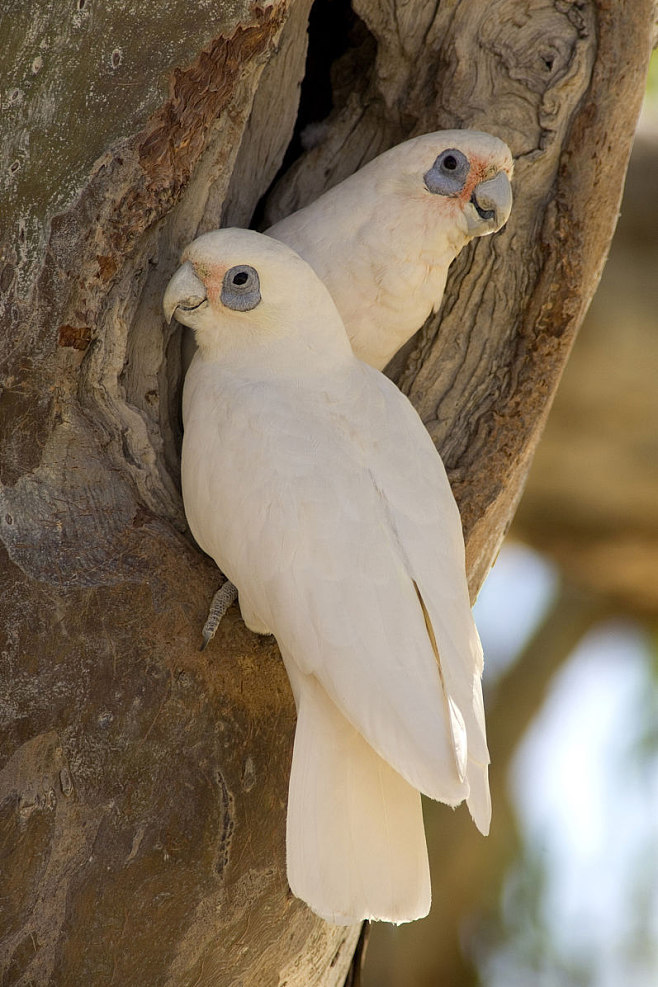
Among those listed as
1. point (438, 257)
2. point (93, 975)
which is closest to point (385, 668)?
point (93, 975)

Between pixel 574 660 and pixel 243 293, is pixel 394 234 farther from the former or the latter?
pixel 574 660

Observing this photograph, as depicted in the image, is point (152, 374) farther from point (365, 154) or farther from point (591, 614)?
point (591, 614)

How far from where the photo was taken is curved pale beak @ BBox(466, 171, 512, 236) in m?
2.30

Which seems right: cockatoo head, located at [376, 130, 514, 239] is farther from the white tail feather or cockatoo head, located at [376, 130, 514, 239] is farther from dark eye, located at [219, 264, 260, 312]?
the white tail feather

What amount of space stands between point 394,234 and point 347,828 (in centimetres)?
138

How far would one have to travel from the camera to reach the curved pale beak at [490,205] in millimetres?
2299

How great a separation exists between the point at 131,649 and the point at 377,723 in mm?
507

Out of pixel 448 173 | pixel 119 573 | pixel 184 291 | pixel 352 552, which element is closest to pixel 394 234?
pixel 448 173

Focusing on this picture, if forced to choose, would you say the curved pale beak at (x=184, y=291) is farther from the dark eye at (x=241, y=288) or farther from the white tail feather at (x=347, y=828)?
the white tail feather at (x=347, y=828)

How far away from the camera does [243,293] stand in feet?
6.85

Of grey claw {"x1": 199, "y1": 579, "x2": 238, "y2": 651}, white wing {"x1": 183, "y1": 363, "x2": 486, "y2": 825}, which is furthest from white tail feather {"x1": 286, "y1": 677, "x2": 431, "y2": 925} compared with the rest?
grey claw {"x1": 199, "y1": 579, "x2": 238, "y2": 651}

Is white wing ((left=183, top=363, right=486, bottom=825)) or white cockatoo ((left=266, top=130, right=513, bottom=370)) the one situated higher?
white cockatoo ((left=266, top=130, right=513, bottom=370))

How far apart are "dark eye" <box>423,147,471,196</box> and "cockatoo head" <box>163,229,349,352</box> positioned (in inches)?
17.2

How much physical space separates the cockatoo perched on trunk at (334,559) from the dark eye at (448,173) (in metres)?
0.45
